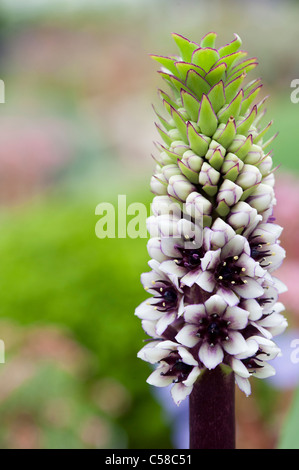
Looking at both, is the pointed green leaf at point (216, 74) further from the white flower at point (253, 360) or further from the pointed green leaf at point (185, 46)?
the white flower at point (253, 360)

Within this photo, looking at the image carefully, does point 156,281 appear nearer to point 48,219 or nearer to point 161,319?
point 161,319

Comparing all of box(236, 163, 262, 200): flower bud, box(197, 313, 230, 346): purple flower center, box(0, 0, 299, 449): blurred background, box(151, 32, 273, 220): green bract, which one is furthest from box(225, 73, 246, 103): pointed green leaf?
box(0, 0, 299, 449): blurred background

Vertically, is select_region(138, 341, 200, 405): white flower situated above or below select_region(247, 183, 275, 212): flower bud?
below

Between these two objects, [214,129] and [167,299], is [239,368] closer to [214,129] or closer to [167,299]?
[167,299]

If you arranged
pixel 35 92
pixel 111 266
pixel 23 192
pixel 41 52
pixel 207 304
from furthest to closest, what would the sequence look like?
pixel 41 52
pixel 35 92
pixel 23 192
pixel 111 266
pixel 207 304

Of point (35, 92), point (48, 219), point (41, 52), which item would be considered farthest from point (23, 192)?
point (41, 52)

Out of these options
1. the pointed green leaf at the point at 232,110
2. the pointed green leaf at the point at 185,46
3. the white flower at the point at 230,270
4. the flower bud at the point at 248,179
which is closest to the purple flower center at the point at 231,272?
the white flower at the point at 230,270

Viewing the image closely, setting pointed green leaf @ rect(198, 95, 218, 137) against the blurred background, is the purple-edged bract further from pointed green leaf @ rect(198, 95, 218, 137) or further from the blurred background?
the blurred background

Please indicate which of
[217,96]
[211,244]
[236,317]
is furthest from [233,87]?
[236,317]
